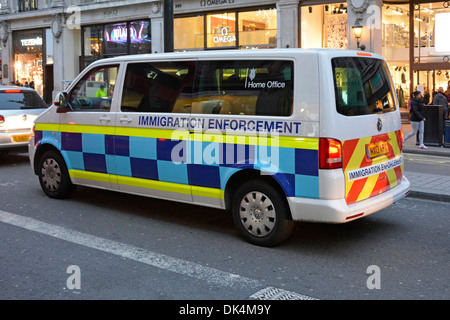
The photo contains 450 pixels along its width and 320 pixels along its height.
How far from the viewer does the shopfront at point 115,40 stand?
26625 millimetres

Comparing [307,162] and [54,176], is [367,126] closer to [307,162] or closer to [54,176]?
[307,162]

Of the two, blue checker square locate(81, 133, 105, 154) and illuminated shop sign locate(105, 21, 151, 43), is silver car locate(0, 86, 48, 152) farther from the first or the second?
illuminated shop sign locate(105, 21, 151, 43)

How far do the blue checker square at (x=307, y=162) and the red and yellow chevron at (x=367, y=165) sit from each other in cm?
28

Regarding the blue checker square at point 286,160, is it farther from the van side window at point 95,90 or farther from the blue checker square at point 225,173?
the van side window at point 95,90

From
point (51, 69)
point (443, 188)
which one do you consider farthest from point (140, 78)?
point (51, 69)

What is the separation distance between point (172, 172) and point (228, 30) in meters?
18.3

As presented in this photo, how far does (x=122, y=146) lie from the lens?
6.70 meters

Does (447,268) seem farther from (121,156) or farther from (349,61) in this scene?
(121,156)

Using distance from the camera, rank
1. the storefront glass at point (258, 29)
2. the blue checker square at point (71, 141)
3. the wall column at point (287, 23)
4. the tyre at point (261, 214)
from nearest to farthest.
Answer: the tyre at point (261, 214) < the blue checker square at point (71, 141) < the wall column at point (287, 23) < the storefront glass at point (258, 29)

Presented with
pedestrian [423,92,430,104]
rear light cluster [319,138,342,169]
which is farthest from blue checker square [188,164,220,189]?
pedestrian [423,92,430,104]

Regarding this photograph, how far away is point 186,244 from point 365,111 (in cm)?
231

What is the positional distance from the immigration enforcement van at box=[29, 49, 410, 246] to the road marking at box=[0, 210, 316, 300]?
925 millimetres

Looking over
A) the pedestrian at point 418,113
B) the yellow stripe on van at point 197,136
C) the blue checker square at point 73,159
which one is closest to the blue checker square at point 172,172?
the yellow stripe on van at point 197,136

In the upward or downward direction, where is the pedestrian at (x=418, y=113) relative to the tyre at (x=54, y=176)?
upward
